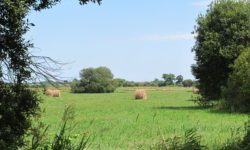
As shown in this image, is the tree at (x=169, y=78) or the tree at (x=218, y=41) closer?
the tree at (x=218, y=41)

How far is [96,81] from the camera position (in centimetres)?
8769

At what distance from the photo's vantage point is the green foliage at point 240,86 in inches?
1137

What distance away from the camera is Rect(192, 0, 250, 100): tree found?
A: 3272cm

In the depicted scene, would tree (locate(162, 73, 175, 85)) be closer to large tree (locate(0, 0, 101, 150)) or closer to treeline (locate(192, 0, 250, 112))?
treeline (locate(192, 0, 250, 112))

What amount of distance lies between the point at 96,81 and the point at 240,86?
2357 inches

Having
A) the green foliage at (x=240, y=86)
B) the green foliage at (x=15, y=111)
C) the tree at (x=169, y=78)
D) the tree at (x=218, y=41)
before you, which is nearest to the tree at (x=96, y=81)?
the tree at (x=169, y=78)

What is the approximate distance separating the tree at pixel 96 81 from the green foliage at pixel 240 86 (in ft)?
175

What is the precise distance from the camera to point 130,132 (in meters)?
17.1

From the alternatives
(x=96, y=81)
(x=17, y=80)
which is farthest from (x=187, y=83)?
(x=17, y=80)

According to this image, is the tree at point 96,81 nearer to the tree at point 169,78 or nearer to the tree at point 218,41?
the tree at point 169,78

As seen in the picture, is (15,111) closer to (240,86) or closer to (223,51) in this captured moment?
(240,86)

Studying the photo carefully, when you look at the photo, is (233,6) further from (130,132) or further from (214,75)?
(130,132)

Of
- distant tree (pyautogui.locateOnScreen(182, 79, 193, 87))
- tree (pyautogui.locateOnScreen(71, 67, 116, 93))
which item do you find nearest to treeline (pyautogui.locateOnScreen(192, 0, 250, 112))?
tree (pyautogui.locateOnScreen(71, 67, 116, 93))

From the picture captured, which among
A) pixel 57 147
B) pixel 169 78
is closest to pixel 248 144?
pixel 57 147
